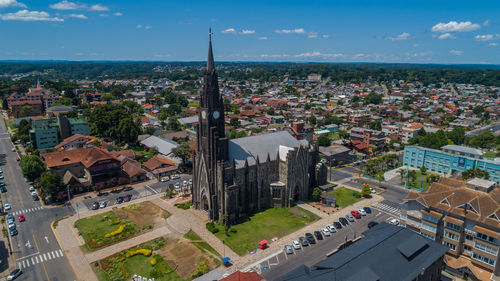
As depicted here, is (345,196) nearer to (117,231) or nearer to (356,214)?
(356,214)

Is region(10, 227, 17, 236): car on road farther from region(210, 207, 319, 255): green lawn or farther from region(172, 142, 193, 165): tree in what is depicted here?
region(172, 142, 193, 165): tree

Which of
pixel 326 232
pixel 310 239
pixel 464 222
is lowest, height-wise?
pixel 326 232

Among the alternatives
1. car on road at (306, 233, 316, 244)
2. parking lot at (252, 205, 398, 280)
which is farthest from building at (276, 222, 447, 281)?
car on road at (306, 233, 316, 244)

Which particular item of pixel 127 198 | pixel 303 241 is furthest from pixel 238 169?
pixel 127 198

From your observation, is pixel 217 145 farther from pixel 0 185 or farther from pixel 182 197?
pixel 0 185

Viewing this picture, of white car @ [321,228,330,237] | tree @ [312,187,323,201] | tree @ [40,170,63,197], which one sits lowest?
white car @ [321,228,330,237]

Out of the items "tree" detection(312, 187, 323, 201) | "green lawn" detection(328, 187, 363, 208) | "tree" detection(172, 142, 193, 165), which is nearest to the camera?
"tree" detection(312, 187, 323, 201)

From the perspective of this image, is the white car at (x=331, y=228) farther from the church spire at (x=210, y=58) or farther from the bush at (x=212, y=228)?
the church spire at (x=210, y=58)
